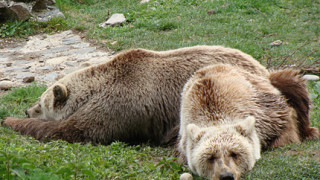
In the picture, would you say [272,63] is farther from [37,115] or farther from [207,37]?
[37,115]

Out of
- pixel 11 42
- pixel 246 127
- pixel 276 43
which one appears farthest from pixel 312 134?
pixel 11 42

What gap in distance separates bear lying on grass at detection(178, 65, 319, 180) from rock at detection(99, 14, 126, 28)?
25.4 feet

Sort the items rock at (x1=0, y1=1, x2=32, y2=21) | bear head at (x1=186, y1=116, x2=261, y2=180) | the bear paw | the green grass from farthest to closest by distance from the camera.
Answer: rock at (x1=0, y1=1, x2=32, y2=21) < the bear paw < bear head at (x1=186, y1=116, x2=261, y2=180) < the green grass

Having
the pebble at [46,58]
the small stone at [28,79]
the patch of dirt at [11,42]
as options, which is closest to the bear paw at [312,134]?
the pebble at [46,58]

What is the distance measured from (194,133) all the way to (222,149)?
45 centimetres

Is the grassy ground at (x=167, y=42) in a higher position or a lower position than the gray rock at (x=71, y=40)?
higher

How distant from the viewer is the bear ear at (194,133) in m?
4.47

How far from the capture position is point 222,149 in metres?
4.17

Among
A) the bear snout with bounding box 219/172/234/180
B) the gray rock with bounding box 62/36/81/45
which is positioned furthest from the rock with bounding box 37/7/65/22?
the bear snout with bounding box 219/172/234/180

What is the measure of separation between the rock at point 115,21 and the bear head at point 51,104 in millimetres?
6373

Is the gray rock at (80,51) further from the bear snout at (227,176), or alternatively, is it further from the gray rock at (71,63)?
the bear snout at (227,176)

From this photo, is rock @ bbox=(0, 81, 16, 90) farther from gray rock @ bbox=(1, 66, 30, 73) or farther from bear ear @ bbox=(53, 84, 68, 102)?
bear ear @ bbox=(53, 84, 68, 102)

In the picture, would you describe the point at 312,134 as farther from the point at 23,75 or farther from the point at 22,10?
the point at 22,10

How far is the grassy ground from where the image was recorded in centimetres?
436
